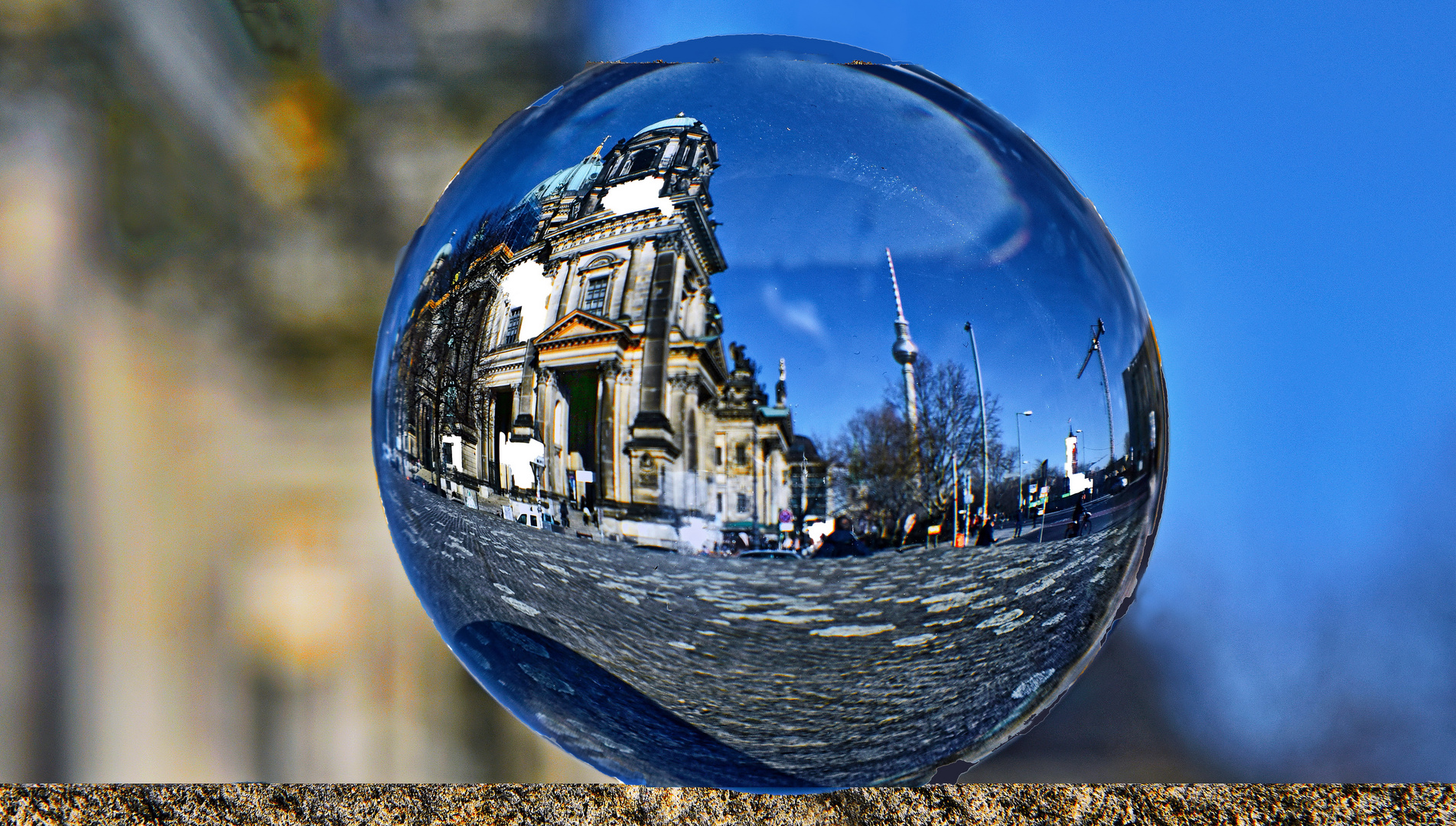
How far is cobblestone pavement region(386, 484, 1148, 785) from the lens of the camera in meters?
0.44

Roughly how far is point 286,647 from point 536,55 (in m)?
1.24

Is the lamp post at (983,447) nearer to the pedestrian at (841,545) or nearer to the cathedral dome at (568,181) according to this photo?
the pedestrian at (841,545)

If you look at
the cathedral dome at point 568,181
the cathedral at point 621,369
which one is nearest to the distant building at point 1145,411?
the cathedral at point 621,369

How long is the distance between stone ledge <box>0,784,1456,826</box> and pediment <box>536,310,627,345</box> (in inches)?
22.7

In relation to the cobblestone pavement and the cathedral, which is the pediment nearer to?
the cathedral

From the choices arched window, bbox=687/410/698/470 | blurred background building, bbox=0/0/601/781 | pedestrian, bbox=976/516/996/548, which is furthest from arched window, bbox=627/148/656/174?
blurred background building, bbox=0/0/601/781

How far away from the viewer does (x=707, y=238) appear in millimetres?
428

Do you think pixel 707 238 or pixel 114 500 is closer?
pixel 707 238

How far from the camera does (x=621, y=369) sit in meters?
0.43

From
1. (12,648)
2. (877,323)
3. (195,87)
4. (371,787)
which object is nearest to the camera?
(877,323)

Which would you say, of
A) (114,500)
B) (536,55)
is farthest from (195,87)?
(114,500)

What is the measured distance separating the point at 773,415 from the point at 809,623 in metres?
0.11

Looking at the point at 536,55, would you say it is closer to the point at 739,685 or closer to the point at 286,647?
the point at 286,647

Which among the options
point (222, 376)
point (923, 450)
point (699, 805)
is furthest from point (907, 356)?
point (222, 376)
